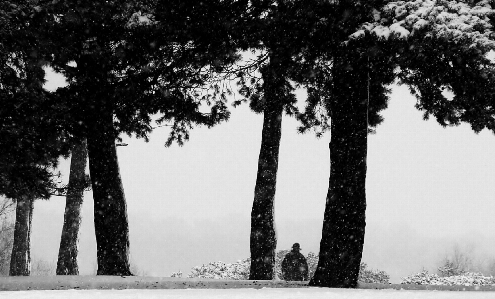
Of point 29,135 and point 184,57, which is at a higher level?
point 184,57

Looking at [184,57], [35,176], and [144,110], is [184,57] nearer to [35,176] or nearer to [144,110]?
[144,110]

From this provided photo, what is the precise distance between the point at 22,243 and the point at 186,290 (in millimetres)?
14375

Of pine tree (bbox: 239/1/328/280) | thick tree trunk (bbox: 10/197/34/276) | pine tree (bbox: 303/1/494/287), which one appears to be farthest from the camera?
thick tree trunk (bbox: 10/197/34/276)

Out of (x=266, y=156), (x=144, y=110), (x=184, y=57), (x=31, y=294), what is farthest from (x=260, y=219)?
(x=31, y=294)

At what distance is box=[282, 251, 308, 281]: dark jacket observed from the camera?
1526 centimetres

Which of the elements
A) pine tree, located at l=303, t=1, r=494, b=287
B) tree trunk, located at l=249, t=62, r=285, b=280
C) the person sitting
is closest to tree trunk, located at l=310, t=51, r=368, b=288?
pine tree, located at l=303, t=1, r=494, b=287

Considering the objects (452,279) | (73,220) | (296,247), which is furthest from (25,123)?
(452,279)

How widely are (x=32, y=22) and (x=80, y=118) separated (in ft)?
9.39

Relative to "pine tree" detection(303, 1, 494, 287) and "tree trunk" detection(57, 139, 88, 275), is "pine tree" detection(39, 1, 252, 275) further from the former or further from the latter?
"tree trunk" detection(57, 139, 88, 275)

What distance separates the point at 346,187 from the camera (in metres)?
9.23

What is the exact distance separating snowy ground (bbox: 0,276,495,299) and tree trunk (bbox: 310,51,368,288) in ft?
2.04

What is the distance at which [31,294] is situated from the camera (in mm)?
6215

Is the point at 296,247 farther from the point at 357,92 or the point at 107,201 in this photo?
the point at 357,92

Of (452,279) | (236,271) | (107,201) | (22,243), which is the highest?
(107,201)
